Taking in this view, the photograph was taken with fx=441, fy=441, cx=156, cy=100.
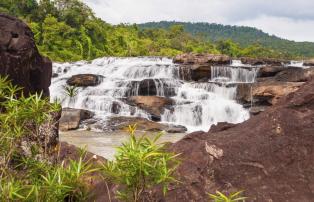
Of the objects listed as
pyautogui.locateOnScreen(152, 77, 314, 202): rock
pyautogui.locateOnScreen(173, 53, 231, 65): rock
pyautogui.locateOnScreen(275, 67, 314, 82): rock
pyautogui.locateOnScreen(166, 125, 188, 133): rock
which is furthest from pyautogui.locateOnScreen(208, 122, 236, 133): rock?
pyautogui.locateOnScreen(173, 53, 231, 65): rock

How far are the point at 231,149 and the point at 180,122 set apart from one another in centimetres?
1539

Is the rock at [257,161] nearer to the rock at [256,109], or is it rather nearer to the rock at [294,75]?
the rock at [256,109]

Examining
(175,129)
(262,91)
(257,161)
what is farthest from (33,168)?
(262,91)

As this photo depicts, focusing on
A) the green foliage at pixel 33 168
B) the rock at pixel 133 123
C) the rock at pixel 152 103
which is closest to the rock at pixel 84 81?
the rock at pixel 152 103

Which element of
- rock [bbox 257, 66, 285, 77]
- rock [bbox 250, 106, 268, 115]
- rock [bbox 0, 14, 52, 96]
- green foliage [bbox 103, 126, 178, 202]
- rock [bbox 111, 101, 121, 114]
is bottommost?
rock [bbox 250, 106, 268, 115]

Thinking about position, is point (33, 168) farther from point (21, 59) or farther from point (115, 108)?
point (115, 108)

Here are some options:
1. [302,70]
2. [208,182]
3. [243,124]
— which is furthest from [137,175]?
[302,70]

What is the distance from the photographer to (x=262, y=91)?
20812 millimetres

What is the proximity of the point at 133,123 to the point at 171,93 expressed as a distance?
4927mm

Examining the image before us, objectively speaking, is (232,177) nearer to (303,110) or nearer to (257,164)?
(257,164)

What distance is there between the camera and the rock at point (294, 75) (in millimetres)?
A: 22234

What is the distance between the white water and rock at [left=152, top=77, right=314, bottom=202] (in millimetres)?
14000

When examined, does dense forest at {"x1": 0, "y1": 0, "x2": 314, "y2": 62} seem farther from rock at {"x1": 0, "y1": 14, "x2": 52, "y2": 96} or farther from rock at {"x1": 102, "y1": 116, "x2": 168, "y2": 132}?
rock at {"x1": 0, "y1": 14, "x2": 52, "y2": 96}

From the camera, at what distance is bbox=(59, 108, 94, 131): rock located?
54.3 ft
